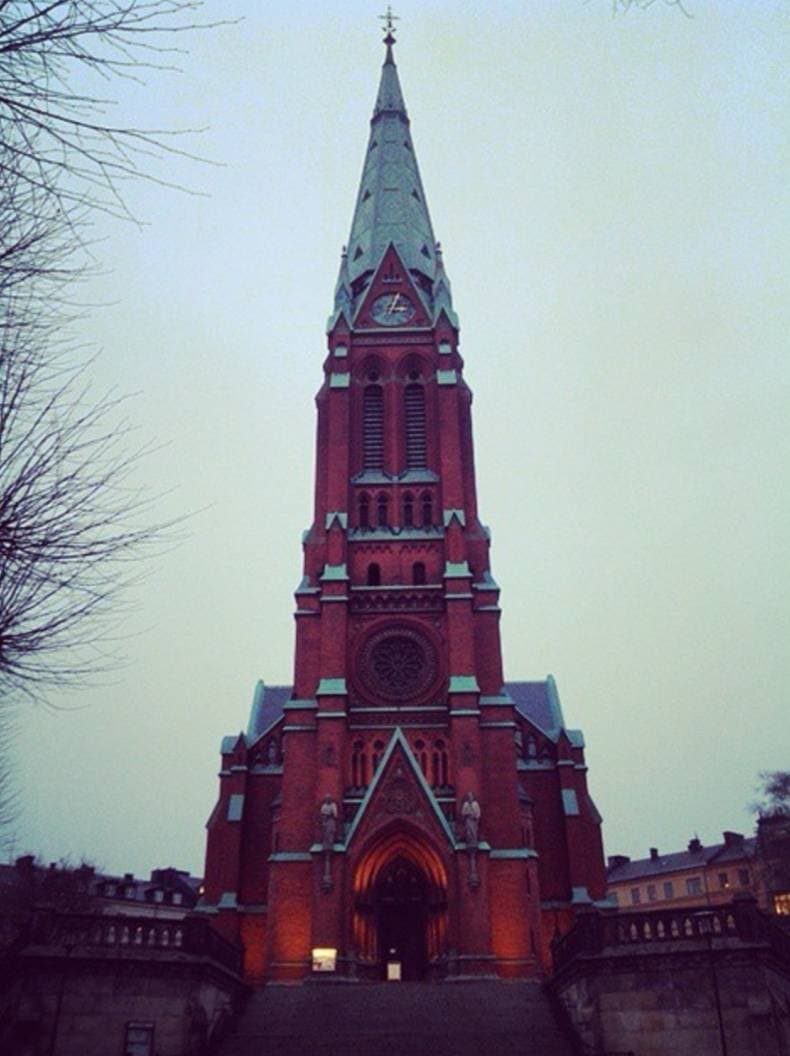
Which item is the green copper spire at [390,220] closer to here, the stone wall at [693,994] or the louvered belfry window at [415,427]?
the louvered belfry window at [415,427]

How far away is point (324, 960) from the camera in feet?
90.1

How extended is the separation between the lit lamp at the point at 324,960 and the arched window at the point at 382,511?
1669cm

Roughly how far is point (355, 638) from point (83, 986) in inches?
731

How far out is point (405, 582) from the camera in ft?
118

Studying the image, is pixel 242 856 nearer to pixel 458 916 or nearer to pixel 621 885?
pixel 458 916

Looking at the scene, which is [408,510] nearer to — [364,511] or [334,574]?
[364,511]

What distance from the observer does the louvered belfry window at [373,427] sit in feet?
Answer: 129

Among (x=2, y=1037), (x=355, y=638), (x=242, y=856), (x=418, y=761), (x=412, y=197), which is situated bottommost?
(x=2, y=1037)

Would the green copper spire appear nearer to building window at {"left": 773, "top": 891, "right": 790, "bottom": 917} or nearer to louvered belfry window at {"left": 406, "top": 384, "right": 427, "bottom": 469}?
louvered belfry window at {"left": 406, "top": 384, "right": 427, "bottom": 469}

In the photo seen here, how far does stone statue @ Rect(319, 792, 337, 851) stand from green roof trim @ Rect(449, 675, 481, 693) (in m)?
6.04

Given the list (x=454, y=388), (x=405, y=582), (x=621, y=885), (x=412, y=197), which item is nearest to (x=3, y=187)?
(x=405, y=582)

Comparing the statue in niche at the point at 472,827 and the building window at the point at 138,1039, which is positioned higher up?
the statue in niche at the point at 472,827

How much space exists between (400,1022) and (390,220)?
3927 centimetres

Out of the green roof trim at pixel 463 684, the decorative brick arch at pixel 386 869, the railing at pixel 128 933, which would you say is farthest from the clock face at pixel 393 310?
the railing at pixel 128 933
